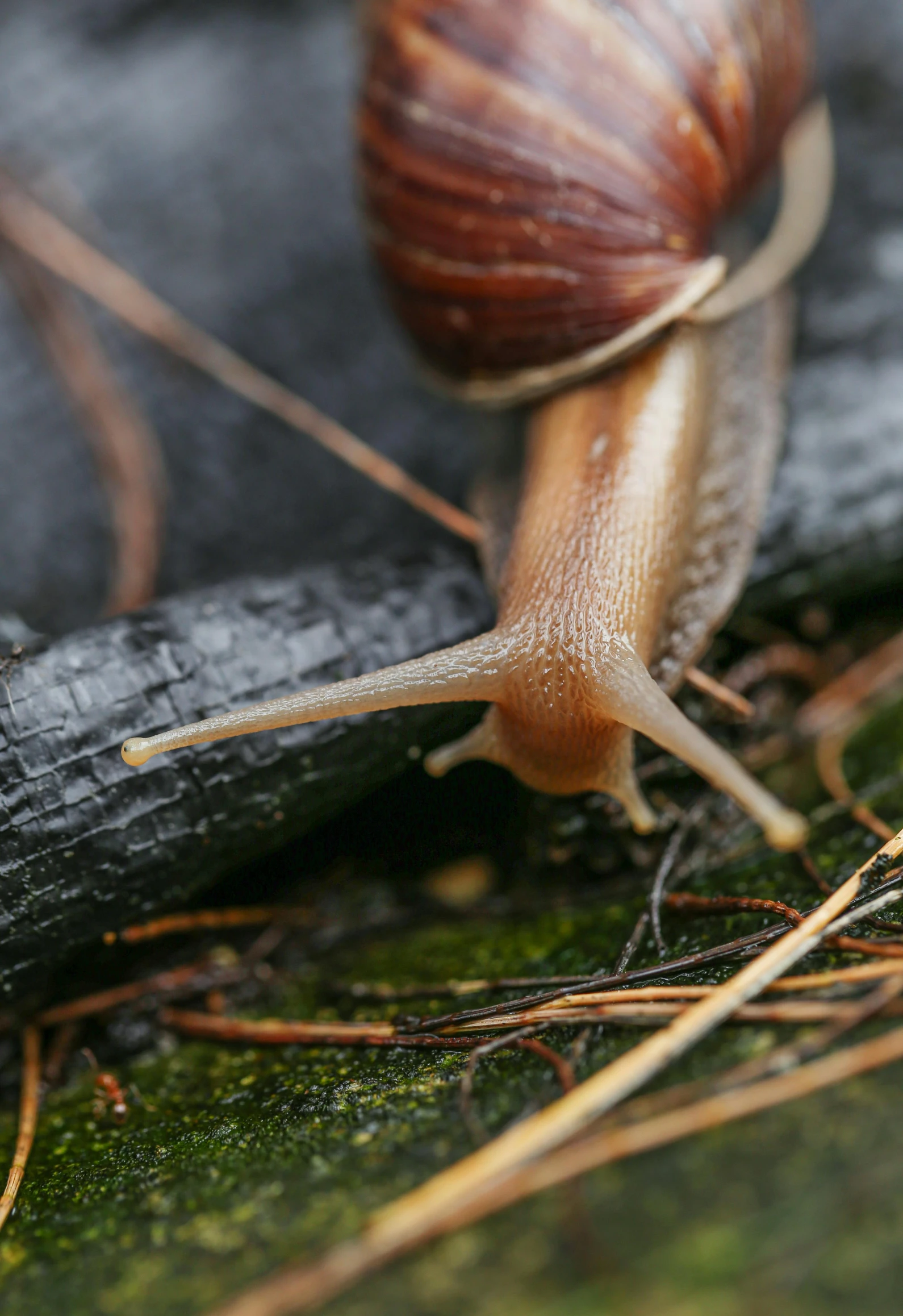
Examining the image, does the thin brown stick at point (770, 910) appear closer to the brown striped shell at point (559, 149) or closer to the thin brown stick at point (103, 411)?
the brown striped shell at point (559, 149)

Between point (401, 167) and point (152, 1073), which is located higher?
point (401, 167)

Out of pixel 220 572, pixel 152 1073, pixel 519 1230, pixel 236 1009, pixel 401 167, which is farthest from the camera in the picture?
pixel 220 572

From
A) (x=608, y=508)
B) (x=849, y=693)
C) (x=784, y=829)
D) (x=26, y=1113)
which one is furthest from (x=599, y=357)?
(x=26, y=1113)

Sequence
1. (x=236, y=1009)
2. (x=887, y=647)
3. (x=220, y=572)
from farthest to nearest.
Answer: (x=220, y=572) < (x=887, y=647) < (x=236, y=1009)

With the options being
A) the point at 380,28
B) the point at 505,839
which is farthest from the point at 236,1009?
the point at 380,28

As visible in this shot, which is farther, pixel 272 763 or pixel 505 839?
pixel 505 839

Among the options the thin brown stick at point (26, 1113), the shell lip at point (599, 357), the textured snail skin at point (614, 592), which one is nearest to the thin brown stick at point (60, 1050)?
the thin brown stick at point (26, 1113)

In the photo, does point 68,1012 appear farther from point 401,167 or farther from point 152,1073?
point 401,167

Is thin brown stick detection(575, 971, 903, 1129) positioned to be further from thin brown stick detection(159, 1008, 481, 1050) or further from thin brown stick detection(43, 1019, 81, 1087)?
thin brown stick detection(43, 1019, 81, 1087)
